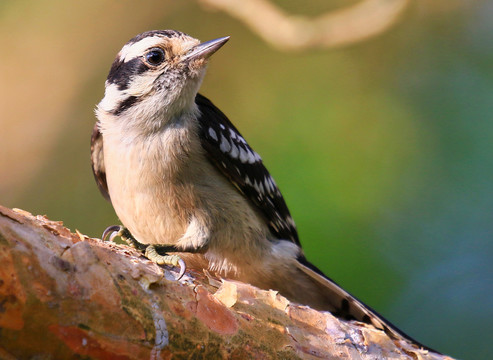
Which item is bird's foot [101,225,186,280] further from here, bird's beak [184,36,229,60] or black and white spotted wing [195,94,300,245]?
bird's beak [184,36,229,60]

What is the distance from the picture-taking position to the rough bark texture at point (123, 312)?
173 cm

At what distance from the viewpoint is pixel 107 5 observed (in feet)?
19.0

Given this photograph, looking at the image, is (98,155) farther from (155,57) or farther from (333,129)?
(333,129)

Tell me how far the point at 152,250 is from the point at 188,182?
511mm

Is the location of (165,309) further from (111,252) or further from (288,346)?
(288,346)

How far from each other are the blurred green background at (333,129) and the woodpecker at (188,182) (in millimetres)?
1094

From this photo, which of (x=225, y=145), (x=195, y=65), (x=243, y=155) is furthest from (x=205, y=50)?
(x=243, y=155)

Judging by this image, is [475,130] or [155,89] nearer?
[155,89]

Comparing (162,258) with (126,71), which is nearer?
(162,258)

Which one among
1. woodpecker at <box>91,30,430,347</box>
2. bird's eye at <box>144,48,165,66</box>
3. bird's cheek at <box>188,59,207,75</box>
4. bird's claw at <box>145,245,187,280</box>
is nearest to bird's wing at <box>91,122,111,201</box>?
woodpecker at <box>91,30,430,347</box>

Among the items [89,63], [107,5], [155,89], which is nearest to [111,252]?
[155,89]

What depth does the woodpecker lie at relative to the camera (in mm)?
3320

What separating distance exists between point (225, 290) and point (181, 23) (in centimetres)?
372

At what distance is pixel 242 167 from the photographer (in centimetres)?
369
